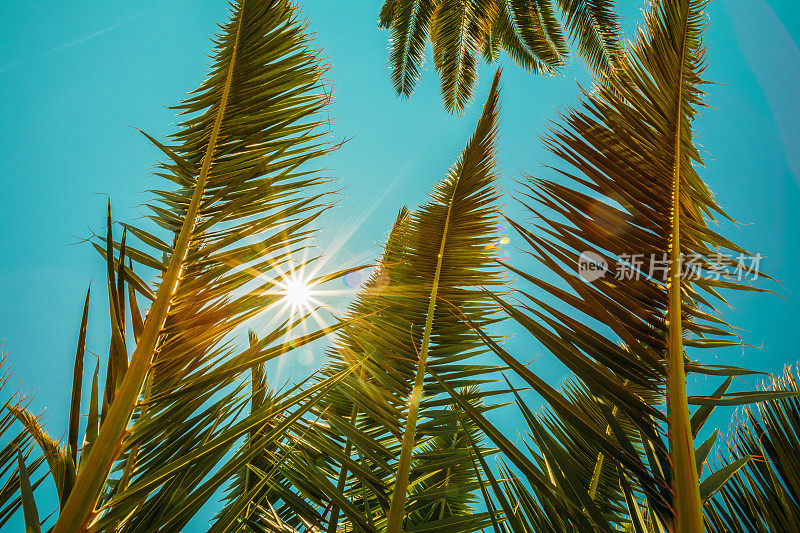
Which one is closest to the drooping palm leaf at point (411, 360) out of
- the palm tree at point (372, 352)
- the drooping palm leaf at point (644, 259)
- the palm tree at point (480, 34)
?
the palm tree at point (372, 352)

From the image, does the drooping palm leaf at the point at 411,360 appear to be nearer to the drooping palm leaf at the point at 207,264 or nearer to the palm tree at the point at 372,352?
the palm tree at the point at 372,352

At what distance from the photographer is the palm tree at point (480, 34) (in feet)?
21.3

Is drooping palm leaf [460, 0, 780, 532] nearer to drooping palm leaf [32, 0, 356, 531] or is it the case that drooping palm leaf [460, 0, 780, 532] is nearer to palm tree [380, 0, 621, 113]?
drooping palm leaf [32, 0, 356, 531]

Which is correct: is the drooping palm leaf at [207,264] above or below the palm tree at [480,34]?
below

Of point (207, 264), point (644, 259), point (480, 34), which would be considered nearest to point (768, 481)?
point (644, 259)

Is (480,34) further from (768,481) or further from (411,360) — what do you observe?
(768,481)

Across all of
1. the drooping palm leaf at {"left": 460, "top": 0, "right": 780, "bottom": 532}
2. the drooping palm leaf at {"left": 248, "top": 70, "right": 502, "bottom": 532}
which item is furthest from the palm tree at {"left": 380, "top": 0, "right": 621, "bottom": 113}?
the drooping palm leaf at {"left": 460, "top": 0, "right": 780, "bottom": 532}

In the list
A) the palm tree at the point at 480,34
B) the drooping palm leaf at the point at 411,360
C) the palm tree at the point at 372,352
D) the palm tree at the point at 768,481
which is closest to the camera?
the palm tree at the point at 372,352

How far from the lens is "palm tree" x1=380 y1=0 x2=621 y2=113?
21.3ft

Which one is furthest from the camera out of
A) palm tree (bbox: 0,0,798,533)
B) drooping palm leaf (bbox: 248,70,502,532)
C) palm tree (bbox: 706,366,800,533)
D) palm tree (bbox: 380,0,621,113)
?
palm tree (bbox: 380,0,621,113)

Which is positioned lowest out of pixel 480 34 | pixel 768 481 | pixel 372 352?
pixel 768 481

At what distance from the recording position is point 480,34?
7531 mm

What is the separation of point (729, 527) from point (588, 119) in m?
1.12

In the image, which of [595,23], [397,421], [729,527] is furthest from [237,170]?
[595,23]
